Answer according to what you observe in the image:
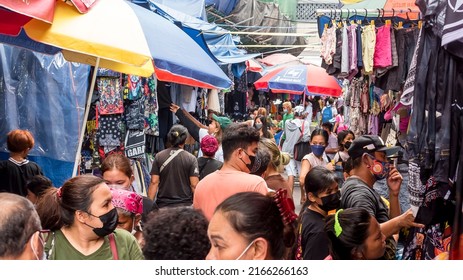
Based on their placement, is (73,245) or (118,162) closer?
(73,245)

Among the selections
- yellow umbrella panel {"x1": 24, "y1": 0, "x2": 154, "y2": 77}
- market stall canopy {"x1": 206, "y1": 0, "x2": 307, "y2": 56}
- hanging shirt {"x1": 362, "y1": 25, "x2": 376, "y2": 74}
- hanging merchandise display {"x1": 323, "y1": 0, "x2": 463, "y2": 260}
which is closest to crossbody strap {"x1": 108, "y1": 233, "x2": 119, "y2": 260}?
yellow umbrella panel {"x1": 24, "y1": 0, "x2": 154, "y2": 77}

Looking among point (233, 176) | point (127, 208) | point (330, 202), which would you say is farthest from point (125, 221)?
point (330, 202)

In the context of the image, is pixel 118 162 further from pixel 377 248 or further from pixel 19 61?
pixel 19 61

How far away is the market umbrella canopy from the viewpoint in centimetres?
1530

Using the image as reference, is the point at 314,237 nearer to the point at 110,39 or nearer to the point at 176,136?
the point at 110,39

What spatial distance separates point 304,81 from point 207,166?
7959 mm

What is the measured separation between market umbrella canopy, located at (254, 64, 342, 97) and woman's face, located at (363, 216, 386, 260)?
1106cm

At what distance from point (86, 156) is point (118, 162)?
3275 mm

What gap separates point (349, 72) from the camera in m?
9.16

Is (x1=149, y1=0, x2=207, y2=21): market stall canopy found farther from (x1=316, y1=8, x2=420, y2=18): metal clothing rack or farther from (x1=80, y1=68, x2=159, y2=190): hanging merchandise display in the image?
(x1=316, y1=8, x2=420, y2=18): metal clothing rack

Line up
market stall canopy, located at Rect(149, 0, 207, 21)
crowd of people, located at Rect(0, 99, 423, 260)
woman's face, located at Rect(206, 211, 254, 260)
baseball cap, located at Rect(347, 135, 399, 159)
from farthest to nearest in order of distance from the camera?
market stall canopy, located at Rect(149, 0, 207, 21) → baseball cap, located at Rect(347, 135, 399, 159) → crowd of people, located at Rect(0, 99, 423, 260) → woman's face, located at Rect(206, 211, 254, 260)

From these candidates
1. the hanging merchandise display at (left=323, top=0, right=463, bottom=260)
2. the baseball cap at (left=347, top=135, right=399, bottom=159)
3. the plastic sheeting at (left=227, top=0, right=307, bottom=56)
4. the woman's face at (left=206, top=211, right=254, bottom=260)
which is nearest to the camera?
the woman's face at (left=206, top=211, right=254, bottom=260)

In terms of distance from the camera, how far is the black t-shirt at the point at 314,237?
4.61 m
